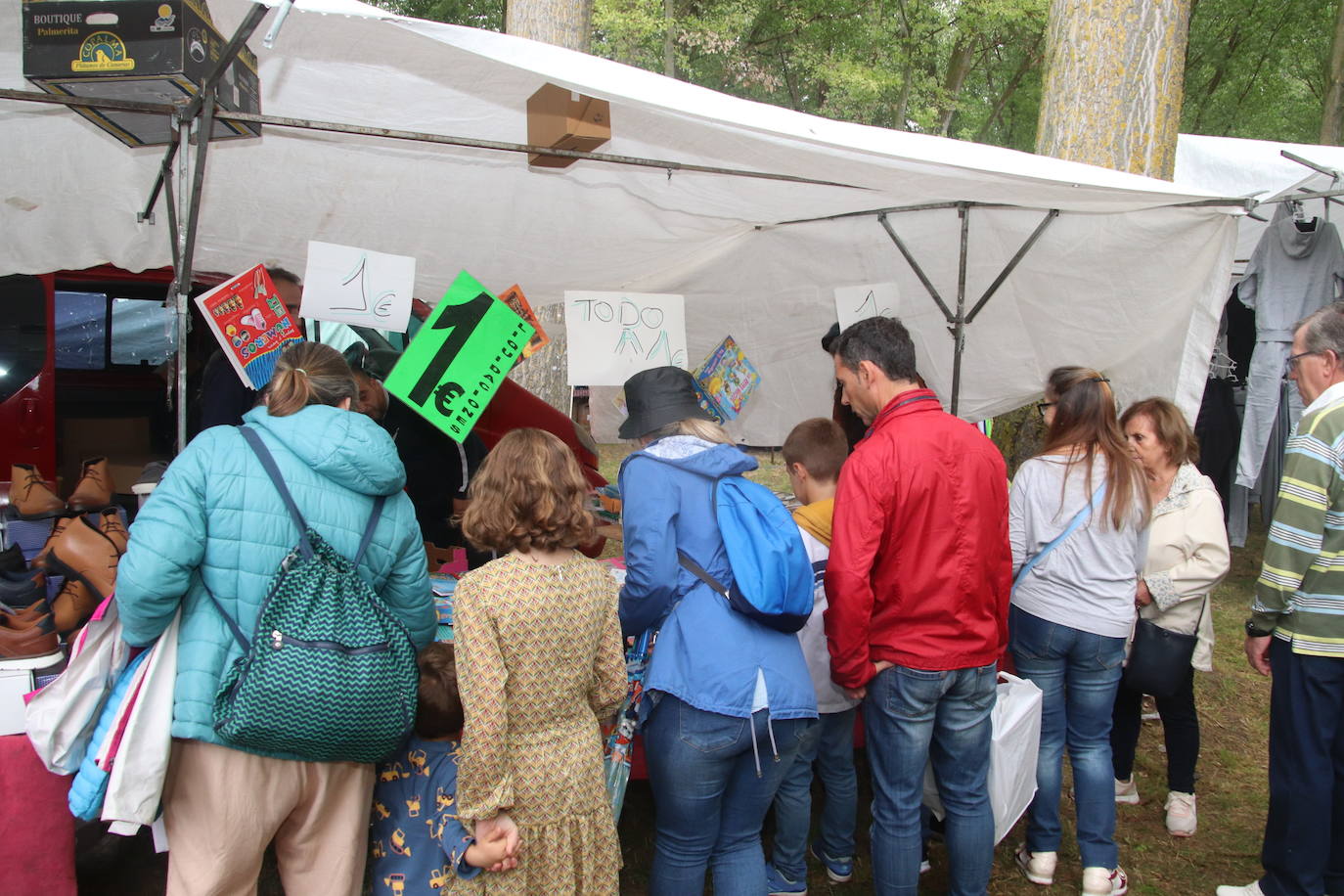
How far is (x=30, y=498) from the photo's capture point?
9.04 feet

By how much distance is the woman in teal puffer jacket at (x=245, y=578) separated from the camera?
1.91 metres

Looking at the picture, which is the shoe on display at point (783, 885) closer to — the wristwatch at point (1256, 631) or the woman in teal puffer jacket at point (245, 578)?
the woman in teal puffer jacket at point (245, 578)

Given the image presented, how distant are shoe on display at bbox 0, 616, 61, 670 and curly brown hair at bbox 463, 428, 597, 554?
3.98 ft

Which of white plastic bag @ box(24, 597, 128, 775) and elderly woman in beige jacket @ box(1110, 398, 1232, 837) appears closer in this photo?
white plastic bag @ box(24, 597, 128, 775)

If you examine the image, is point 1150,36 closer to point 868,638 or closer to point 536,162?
point 536,162

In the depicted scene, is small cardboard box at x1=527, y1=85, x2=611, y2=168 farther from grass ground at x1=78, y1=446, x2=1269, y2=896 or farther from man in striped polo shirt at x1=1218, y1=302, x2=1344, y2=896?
grass ground at x1=78, y1=446, x2=1269, y2=896

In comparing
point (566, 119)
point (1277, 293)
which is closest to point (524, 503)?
point (566, 119)

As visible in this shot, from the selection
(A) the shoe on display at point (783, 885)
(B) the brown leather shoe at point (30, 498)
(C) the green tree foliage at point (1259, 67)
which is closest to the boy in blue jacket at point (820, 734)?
(A) the shoe on display at point (783, 885)

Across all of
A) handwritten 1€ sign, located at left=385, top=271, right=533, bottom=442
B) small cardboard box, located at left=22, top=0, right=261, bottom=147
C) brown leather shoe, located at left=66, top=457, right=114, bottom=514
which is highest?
small cardboard box, located at left=22, top=0, right=261, bottom=147

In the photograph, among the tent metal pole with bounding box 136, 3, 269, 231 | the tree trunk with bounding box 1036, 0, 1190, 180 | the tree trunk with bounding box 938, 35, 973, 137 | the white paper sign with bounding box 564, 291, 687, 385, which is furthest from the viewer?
the tree trunk with bounding box 938, 35, 973, 137

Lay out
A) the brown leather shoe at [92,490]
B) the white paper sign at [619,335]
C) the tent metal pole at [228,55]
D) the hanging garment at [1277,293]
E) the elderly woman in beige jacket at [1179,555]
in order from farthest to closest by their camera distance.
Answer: the hanging garment at [1277,293] → the white paper sign at [619,335] → the elderly woman in beige jacket at [1179,555] → the brown leather shoe at [92,490] → the tent metal pole at [228,55]

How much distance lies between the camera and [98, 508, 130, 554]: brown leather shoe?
2.55 m

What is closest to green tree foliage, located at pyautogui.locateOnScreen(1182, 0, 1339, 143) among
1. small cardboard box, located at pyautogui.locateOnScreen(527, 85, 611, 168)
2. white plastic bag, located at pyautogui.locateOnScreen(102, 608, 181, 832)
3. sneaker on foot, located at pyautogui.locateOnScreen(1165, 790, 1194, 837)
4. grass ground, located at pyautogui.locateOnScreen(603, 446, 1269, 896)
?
grass ground, located at pyautogui.locateOnScreen(603, 446, 1269, 896)

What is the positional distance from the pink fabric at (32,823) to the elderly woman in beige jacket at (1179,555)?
328cm
